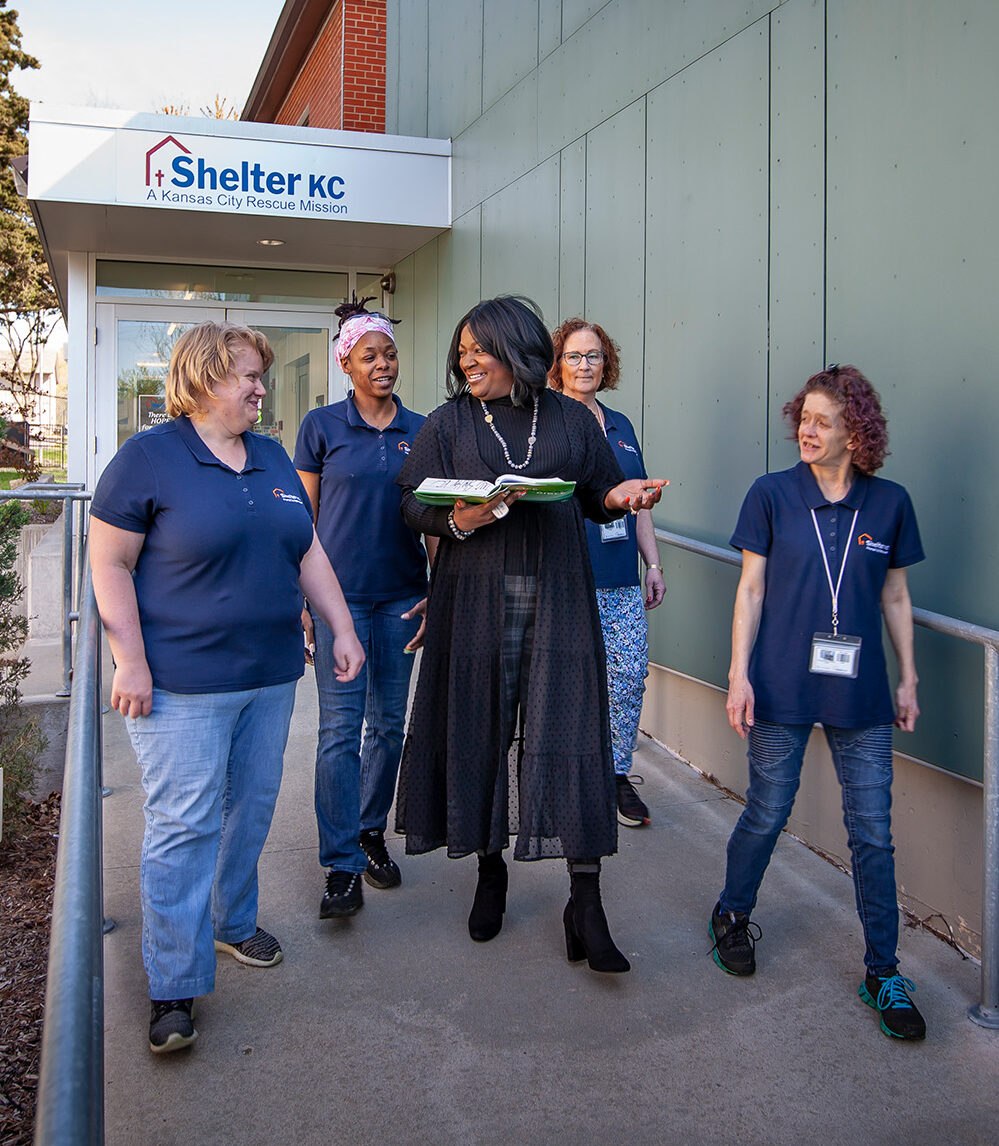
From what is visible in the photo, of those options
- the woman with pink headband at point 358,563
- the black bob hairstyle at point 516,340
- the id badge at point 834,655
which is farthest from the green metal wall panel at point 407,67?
the id badge at point 834,655

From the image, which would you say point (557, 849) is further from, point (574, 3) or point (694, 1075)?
point (574, 3)

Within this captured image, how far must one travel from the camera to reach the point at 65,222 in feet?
30.2

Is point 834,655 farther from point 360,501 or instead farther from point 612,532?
point 360,501

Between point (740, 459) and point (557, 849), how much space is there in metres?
2.21

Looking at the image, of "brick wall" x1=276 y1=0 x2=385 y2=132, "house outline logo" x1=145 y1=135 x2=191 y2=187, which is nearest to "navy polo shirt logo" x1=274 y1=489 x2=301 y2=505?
"house outline logo" x1=145 y1=135 x2=191 y2=187

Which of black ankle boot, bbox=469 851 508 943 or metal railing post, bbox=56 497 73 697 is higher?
metal railing post, bbox=56 497 73 697

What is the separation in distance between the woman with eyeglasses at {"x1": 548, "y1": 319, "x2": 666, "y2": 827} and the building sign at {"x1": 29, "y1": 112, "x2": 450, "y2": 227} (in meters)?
5.41

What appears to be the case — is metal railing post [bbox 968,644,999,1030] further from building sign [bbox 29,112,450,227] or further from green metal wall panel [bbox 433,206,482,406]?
building sign [bbox 29,112,450,227]

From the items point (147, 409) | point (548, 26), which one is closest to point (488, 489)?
point (548, 26)

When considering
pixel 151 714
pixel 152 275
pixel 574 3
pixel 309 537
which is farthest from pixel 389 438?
pixel 152 275

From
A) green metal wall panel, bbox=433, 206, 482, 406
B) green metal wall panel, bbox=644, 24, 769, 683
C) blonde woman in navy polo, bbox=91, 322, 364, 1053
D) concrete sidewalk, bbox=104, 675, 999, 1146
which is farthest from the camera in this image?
green metal wall panel, bbox=433, 206, 482, 406

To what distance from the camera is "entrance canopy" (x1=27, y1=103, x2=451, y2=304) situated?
8.32m

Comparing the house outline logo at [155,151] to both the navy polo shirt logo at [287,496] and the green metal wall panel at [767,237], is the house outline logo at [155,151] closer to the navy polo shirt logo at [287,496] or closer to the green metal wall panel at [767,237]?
the green metal wall panel at [767,237]

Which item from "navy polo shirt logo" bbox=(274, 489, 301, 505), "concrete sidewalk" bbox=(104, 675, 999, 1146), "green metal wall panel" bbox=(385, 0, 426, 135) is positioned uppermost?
"green metal wall panel" bbox=(385, 0, 426, 135)
